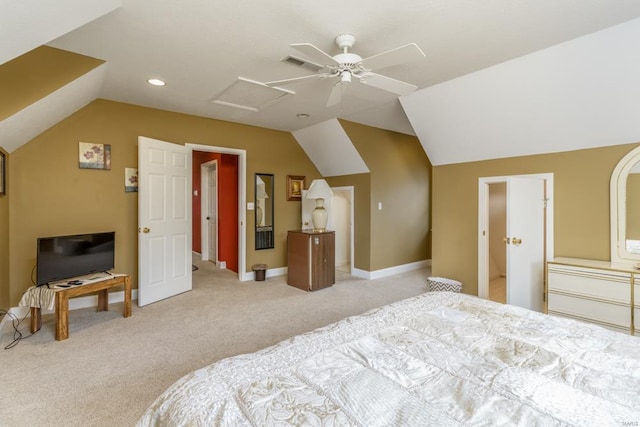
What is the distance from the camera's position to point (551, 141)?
10.6ft

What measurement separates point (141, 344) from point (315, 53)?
283 cm

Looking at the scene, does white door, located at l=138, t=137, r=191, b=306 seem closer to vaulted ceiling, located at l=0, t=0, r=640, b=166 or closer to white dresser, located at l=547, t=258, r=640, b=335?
vaulted ceiling, located at l=0, t=0, r=640, b=166

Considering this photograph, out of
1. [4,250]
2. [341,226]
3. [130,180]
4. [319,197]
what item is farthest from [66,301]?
[341,226]

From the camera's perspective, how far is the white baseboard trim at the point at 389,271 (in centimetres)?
525

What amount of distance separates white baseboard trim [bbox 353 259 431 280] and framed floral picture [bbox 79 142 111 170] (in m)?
4.07

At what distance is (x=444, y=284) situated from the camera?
415 centimetres

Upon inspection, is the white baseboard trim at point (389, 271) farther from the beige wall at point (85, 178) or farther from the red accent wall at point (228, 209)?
the beige wall at point (85, 178)

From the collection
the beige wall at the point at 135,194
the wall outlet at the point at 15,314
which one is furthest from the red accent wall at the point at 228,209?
the wall outlet at the point at 15,314

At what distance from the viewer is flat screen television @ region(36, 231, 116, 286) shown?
2.96m

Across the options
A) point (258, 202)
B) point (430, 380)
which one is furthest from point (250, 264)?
point (430, 380)

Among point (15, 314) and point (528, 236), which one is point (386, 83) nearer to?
point (528, 236)

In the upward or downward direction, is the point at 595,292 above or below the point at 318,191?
below

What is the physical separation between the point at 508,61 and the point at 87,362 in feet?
14.6

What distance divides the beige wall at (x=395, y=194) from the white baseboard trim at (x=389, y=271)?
0.22ft
